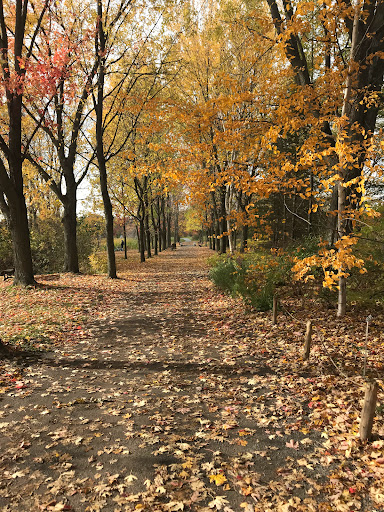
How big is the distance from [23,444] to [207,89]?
1706 centimetres

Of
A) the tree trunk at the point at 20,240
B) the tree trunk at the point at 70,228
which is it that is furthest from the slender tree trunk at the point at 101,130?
the tree trunk at the point at 20,240

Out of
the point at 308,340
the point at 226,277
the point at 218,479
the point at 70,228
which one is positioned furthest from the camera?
the point at 70,228

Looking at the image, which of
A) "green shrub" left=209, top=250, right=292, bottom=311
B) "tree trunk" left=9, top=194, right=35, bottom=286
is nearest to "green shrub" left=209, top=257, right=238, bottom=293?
"green shrub" left=209, top=250, right=292, bottom=311

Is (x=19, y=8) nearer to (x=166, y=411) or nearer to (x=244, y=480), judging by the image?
(x=166, y=411)

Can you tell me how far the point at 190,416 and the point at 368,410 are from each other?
2113mm

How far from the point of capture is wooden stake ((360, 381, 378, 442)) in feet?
11.2

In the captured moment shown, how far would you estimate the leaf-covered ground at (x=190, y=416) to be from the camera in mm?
3027

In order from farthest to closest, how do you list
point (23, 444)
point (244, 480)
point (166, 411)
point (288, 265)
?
point (288, 265), point (166, 411), point (23, 444), point (244, 480)

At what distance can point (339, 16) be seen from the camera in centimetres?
597

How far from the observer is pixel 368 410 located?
346cm

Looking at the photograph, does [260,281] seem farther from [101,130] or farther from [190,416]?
[101,130]

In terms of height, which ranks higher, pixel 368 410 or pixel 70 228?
pixel 70 228

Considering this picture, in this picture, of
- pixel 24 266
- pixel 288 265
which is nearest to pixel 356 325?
pixel 288 265

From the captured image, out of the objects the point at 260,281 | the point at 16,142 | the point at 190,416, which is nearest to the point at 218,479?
the point at 190,416
